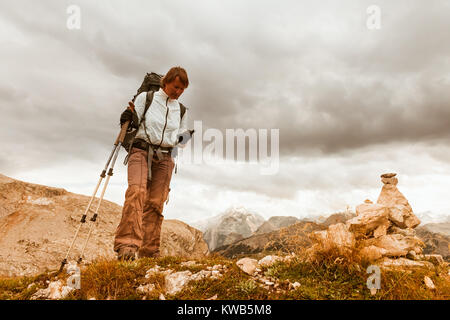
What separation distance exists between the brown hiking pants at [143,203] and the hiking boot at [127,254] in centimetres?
9

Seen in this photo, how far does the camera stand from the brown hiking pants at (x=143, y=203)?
→ 5.92m

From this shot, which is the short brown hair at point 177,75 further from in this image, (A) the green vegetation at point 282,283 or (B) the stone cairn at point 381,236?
(B) the stone cairn at point 381,236

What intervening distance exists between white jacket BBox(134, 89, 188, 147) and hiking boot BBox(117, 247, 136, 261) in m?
2.58

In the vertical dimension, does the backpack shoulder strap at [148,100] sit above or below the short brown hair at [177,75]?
below

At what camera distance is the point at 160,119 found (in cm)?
670

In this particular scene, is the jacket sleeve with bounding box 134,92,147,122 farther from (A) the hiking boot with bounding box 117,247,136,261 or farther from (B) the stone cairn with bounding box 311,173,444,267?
(B) the stone cairn with bounding box 311,173,444,267

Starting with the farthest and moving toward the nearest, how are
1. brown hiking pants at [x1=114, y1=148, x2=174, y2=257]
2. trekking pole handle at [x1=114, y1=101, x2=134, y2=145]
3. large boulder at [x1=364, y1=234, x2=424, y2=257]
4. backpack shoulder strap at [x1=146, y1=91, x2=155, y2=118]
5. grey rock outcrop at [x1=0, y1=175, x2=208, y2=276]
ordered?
grey rock outcrop at [x1=0, y1=175, x2=208, y2=276] < backpack shoulder strap at [x1=146, y1=91, x2=155, y2=118] < trekking pole handle at [x1=114, y1=101, x2=134, y2=145] < large boulder at [x1=364, y1=234, x2=424, y2=257] < brown hiking pants at [x1=114, y1=148, x2=174, y2=257]

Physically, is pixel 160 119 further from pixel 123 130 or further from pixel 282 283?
pixel 282 283

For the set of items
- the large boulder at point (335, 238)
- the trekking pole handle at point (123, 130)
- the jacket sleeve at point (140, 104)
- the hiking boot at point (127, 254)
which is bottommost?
the hiking boot at point (127, 254)

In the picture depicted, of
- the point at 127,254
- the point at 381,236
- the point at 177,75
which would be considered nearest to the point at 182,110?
the point at 177,75

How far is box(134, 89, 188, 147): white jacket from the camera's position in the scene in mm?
6574

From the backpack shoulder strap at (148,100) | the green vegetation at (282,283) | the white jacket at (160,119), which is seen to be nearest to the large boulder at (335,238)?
the green vegetation at (282,283)

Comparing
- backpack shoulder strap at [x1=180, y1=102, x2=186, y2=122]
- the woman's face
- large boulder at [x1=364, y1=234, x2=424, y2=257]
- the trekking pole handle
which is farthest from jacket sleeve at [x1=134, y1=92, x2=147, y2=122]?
large boulder at [x1=364, y1=234, x2=424, y2=257]
